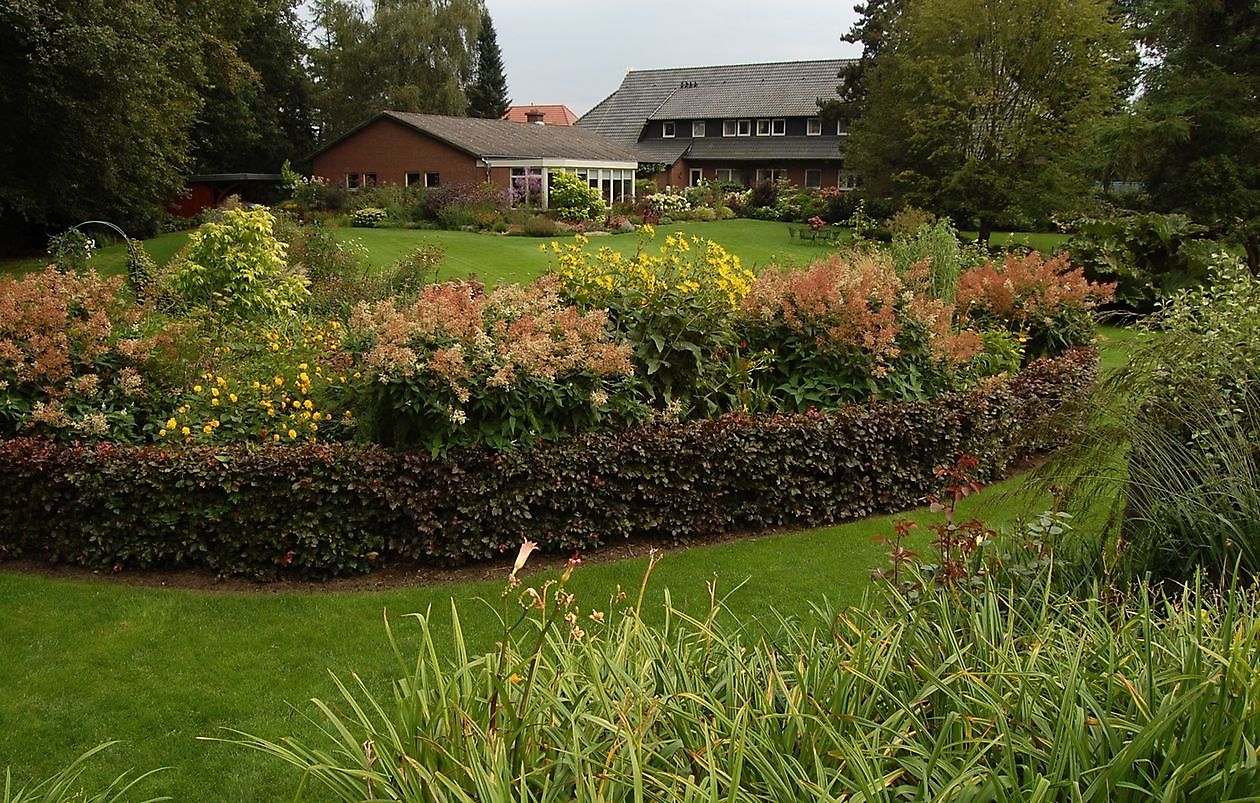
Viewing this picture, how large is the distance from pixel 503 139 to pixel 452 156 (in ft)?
9.50

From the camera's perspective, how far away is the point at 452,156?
33.4 m

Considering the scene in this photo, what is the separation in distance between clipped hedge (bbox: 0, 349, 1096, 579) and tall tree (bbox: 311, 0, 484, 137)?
141 feet

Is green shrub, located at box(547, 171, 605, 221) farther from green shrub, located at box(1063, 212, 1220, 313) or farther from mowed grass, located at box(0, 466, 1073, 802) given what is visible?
mowed grass, located at box(0, 466, 1073, 802)

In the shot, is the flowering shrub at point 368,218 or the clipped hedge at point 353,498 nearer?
the clipped hedge at point 353,498

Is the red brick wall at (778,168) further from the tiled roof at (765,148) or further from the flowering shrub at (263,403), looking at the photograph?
the flowering shrub at (263,403)

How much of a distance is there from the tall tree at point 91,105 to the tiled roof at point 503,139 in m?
9.85

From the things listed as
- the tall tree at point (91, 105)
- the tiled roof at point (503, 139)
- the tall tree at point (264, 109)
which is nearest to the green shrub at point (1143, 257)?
the tall tree at point (91, 105)

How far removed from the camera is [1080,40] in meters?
22.6

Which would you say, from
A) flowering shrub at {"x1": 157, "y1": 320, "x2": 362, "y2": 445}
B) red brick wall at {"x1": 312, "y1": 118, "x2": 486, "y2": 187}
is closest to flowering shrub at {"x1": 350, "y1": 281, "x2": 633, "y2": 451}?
flowering shrub at {"x1": 157, "y1": 320, "x2": 362, "y2": 445}

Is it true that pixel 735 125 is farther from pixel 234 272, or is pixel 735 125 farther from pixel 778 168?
pixel 234 272

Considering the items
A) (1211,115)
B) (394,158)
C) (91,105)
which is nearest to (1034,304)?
(1211,115)

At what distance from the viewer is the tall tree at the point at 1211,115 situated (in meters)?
20.8

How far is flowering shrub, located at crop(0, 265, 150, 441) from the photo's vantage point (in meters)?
5.95

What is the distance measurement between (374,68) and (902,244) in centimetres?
4160
